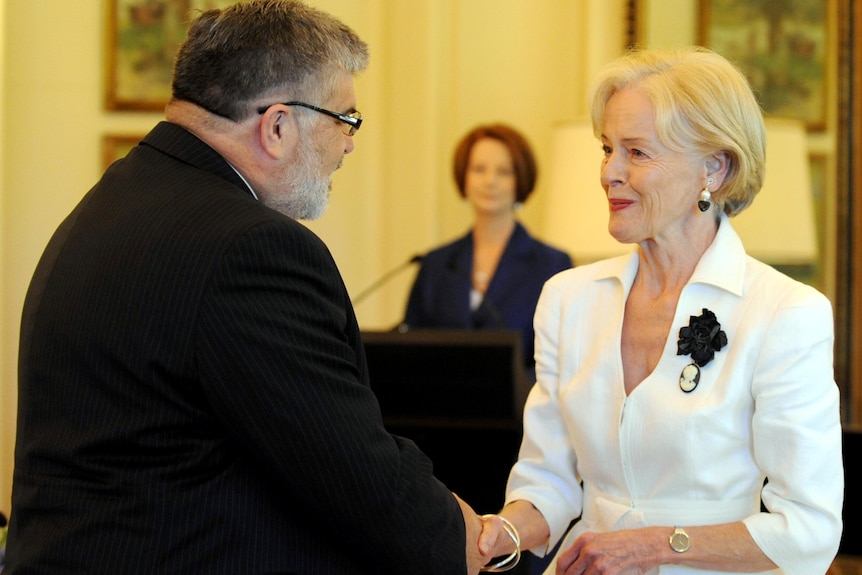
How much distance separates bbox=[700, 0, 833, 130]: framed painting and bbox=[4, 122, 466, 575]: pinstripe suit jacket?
Answer: 355 cm

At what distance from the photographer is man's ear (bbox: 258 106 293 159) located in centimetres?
184

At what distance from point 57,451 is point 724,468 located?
1.21m

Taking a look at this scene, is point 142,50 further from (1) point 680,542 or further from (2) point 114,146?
(1) point 680,542

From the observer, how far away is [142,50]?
511 cm

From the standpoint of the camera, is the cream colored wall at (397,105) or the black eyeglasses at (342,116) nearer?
the black eyeglasses at (342,116)

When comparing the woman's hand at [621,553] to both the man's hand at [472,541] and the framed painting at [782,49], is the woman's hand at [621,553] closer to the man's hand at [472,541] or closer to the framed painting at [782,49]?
the man's hand at [472,541]

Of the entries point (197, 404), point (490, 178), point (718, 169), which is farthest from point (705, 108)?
point (490, 178)

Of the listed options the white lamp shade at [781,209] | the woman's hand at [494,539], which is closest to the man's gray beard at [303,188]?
the woman's hand at [494,539]

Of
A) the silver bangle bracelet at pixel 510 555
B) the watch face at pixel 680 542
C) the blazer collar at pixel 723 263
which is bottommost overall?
the silver bangle bracelet at pixel 510 555

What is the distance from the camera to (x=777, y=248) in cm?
397

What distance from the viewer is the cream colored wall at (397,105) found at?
16.3 ft

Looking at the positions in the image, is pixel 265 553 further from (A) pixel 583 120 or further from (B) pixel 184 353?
(A) pixel 583 120

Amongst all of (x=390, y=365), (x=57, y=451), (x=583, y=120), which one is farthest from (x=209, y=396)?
(x=583, y=120)

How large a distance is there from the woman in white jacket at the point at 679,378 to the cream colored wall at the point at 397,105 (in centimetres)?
320
